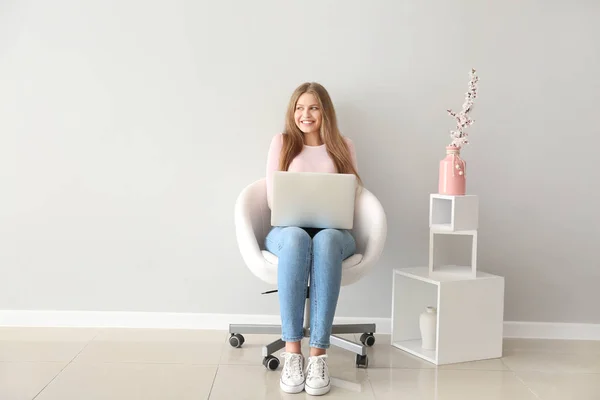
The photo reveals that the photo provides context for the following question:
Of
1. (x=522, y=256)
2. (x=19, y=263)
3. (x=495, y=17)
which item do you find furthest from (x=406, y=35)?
(x=19, y=263)

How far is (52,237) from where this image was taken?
3086 mm

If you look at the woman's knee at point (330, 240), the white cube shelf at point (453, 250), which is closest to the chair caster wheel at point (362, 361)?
the woman's knee at point (330, 240)

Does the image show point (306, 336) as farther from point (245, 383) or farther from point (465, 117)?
point (465, 117)

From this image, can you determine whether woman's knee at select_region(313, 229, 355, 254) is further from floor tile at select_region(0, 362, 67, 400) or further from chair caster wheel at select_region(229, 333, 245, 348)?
floor tile at select_region(0, 362, 67, 400)

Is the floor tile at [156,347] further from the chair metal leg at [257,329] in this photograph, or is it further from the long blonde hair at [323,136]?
the long blonde hair at [323,136]

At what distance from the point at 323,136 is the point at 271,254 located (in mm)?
590

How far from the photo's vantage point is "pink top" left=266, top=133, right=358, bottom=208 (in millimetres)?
2828

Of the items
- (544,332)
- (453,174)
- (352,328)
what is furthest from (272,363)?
(544,332)

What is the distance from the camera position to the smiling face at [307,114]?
2.84 meters

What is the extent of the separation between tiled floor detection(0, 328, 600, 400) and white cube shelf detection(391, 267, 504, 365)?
0.18ft

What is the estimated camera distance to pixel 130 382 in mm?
2318

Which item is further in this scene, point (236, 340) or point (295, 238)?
point (236, 340)

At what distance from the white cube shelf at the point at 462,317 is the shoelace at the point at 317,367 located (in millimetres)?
580

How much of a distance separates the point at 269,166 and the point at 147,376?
0.99 meters
